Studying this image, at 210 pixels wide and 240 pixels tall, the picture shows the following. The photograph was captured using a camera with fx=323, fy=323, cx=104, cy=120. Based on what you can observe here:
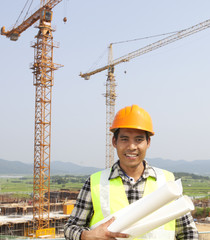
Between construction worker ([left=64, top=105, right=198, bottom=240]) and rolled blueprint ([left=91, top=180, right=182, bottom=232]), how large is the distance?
0.82 ft

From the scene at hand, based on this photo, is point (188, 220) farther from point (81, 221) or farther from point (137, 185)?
point (81, 221)

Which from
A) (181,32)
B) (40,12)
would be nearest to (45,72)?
(40,12)

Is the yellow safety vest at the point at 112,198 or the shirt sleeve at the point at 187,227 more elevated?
the yellow safety vest at the point at 112,198

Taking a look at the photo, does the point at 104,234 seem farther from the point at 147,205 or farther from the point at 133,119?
the point at 133,119

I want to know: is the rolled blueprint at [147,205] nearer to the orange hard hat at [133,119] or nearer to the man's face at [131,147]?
the man's face at [131,147]

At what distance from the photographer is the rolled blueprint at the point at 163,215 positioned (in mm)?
1251

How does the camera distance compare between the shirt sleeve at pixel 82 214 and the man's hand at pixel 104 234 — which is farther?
the shirt sleeve at pixel 82 214

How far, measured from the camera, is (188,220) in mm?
1618

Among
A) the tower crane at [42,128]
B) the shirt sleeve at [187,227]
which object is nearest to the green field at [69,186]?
the tower crane at [42,128]

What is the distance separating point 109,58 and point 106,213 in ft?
144

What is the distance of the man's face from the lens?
1.65 m

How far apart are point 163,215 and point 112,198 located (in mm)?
390

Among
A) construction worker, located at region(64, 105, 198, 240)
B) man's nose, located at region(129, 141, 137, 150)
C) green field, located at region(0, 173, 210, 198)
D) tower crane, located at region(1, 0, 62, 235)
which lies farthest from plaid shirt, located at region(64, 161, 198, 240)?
green field, located at region(0, 173, 210, 198)

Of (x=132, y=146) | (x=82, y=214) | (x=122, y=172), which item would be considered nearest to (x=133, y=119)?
(x=132, y=146)
